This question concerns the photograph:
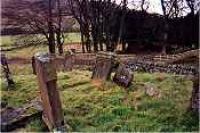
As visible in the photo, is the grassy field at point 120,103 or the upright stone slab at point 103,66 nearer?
the grassy field at point 120,103

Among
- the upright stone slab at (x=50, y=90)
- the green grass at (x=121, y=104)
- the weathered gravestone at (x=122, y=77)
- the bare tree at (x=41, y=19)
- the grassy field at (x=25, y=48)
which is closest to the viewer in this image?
the upright stone slab at (x=50, y=90)

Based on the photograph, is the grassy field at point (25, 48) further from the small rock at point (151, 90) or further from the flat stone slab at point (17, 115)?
the flat stone slab at point (17, 115)

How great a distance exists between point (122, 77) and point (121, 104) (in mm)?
1502

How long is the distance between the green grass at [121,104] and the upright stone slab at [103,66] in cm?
29

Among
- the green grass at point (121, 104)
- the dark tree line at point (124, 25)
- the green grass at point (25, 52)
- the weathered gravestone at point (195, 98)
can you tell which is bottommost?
the green grass at point (25, 52)

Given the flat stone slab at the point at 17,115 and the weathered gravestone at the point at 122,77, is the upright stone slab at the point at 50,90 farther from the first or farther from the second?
the weathered gravestone at the point at 122,77

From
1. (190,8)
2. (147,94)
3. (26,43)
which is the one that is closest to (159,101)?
(147,94)

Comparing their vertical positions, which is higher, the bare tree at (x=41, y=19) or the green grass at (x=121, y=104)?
the bare tree at (x=41, y=19)

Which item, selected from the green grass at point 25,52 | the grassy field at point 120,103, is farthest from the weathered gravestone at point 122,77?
the green grass at point 25,52

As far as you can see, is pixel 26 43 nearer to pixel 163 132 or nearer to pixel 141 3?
pixel 141 3

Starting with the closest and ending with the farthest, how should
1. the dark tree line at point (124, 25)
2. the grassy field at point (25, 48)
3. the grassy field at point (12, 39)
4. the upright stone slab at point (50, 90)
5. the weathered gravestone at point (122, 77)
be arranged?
the upright stone slab at point (50, 90) → the weathered gravestone at point (122, 77) → the dark tree line at point (124, 25) → the grassy field at point (25, 48) → the grassy field at point (12, 39)

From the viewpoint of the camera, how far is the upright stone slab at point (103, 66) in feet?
36.0

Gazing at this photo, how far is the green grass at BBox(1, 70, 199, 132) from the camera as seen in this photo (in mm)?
8055

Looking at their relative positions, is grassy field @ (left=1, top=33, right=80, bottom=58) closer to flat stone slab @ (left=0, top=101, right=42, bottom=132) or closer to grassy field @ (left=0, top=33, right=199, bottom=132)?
grassy field @ (left=0, top=33, right=199, bottom=132)
